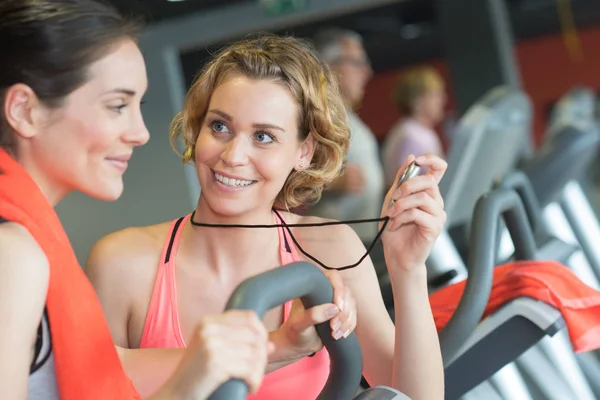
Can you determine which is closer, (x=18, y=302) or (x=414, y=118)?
(x=18, y=302)

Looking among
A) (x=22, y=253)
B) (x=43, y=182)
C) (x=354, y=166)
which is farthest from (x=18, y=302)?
(x=354, y=166)

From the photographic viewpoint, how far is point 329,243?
1414 millimetres

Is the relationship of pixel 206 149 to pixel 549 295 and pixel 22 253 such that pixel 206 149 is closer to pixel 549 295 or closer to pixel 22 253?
pixel 22 253

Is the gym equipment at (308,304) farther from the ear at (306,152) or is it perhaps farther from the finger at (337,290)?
the ear at (306,152)

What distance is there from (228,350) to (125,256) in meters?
0.63

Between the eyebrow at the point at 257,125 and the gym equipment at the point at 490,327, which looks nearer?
the eyebrow at the point at 257,125

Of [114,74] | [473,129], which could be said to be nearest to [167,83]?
[473,129]

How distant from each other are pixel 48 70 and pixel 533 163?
1944 millimetres

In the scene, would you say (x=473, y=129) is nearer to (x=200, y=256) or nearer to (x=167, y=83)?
(x=200, y=256)

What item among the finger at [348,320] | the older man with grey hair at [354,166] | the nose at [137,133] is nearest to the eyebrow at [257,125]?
the nose at [137,133]

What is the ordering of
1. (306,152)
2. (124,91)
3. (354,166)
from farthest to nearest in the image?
(354,166) → (306,152) → (124,91)

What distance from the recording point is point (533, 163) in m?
2.59

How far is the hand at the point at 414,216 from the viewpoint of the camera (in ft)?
3.92

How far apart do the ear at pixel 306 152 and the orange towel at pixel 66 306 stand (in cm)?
53
